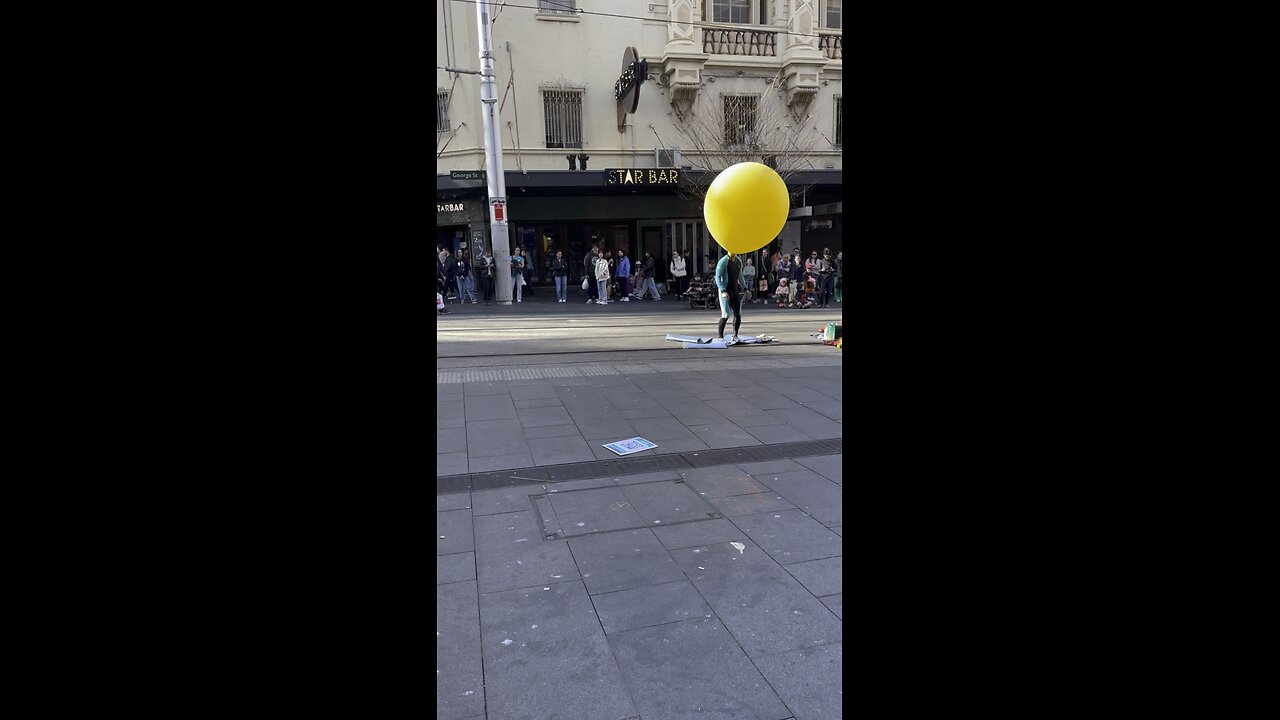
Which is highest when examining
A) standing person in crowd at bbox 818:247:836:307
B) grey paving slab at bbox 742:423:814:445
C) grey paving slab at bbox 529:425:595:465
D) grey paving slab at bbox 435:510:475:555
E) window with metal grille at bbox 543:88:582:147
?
window with metal grille at bbox 543:88:582:147

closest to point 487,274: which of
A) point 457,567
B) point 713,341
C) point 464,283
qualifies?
point 464,283

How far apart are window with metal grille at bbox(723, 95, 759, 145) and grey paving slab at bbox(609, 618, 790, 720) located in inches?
866

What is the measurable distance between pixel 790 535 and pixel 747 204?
4.35 metres

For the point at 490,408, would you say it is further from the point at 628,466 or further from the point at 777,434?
the point at 777,434

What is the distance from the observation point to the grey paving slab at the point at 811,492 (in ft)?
14.3

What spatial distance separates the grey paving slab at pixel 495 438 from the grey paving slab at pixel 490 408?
0.13 metres

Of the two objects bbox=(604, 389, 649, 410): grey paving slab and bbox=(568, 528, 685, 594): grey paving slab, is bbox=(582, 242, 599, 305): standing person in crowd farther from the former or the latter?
bbox=(568, 528, 685, 594): grey paving slab

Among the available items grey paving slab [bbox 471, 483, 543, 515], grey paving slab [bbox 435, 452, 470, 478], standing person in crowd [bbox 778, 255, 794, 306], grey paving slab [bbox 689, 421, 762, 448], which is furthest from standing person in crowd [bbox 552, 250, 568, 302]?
grey paving slab [bbox 471, 483, 543, 515]

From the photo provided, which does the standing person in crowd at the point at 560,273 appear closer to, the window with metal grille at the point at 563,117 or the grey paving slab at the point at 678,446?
the window with metal grille at the point at 563,117

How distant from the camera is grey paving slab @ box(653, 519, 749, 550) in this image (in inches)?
155

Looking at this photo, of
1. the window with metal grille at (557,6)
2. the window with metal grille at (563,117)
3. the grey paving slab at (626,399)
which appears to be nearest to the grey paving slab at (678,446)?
the grey paving slab at (626,399)
